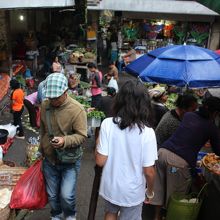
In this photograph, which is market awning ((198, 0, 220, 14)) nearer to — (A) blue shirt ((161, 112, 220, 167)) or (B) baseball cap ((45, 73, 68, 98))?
(A) blue shirt ((161, 112, 220, 167))

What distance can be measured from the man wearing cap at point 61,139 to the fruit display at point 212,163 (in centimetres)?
158

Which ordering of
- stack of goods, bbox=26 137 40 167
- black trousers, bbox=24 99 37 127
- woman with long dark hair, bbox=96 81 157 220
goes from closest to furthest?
1. woman with long dark hair, bbox=96 81 157 220
2. stack of goods, bbox=26 137 40 167
3. black trousers, bbox=24 99 37 127

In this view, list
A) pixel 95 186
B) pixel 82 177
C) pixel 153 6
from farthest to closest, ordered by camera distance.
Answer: pixel 153 6
pixel 82 177
pixel 95 186

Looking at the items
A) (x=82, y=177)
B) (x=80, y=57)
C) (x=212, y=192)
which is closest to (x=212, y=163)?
(x=212, y=192)

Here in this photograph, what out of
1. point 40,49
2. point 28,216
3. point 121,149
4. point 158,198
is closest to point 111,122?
point 121,149

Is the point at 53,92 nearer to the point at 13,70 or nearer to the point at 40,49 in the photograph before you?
the point at 13,70

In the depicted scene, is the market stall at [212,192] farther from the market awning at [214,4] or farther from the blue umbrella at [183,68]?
the market awning at [214,4]

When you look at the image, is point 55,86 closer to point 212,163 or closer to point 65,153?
point 65,153

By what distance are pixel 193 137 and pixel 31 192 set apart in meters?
1.98

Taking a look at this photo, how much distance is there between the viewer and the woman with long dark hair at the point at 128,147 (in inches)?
126

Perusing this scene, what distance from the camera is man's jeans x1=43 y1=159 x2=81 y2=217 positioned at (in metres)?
4.07

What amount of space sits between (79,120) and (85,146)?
3941mm

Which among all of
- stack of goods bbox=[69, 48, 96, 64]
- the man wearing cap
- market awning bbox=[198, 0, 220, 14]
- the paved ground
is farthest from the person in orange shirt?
stack of goods bbox=[69, 48, 96, 64]

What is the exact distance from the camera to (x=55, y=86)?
382 centimetres
